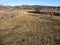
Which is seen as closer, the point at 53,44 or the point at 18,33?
the point at 53,44

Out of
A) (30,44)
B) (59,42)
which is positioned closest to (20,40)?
(30,44)

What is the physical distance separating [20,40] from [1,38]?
1605mm

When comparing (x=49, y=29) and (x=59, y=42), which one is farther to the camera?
(x=49, y=29)

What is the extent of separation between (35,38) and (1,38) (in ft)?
8.82

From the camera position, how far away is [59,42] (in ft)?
42.5

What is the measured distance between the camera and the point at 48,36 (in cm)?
1420

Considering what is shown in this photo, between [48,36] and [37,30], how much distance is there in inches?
73.1

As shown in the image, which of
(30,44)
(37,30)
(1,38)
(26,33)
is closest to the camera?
(30,44)

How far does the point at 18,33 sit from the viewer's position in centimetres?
1491

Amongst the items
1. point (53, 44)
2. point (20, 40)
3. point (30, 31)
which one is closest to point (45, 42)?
point (53, 44)

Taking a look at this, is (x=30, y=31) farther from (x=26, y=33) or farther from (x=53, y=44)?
(x=53, y=44)

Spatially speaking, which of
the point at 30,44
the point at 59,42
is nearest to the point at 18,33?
the point at 30,44

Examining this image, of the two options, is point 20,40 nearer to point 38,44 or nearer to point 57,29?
point 38,44

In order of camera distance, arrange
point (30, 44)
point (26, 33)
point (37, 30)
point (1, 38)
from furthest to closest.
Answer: point (37, 30) → point (26, 33) → point (1, 38) → point (30, 44)
